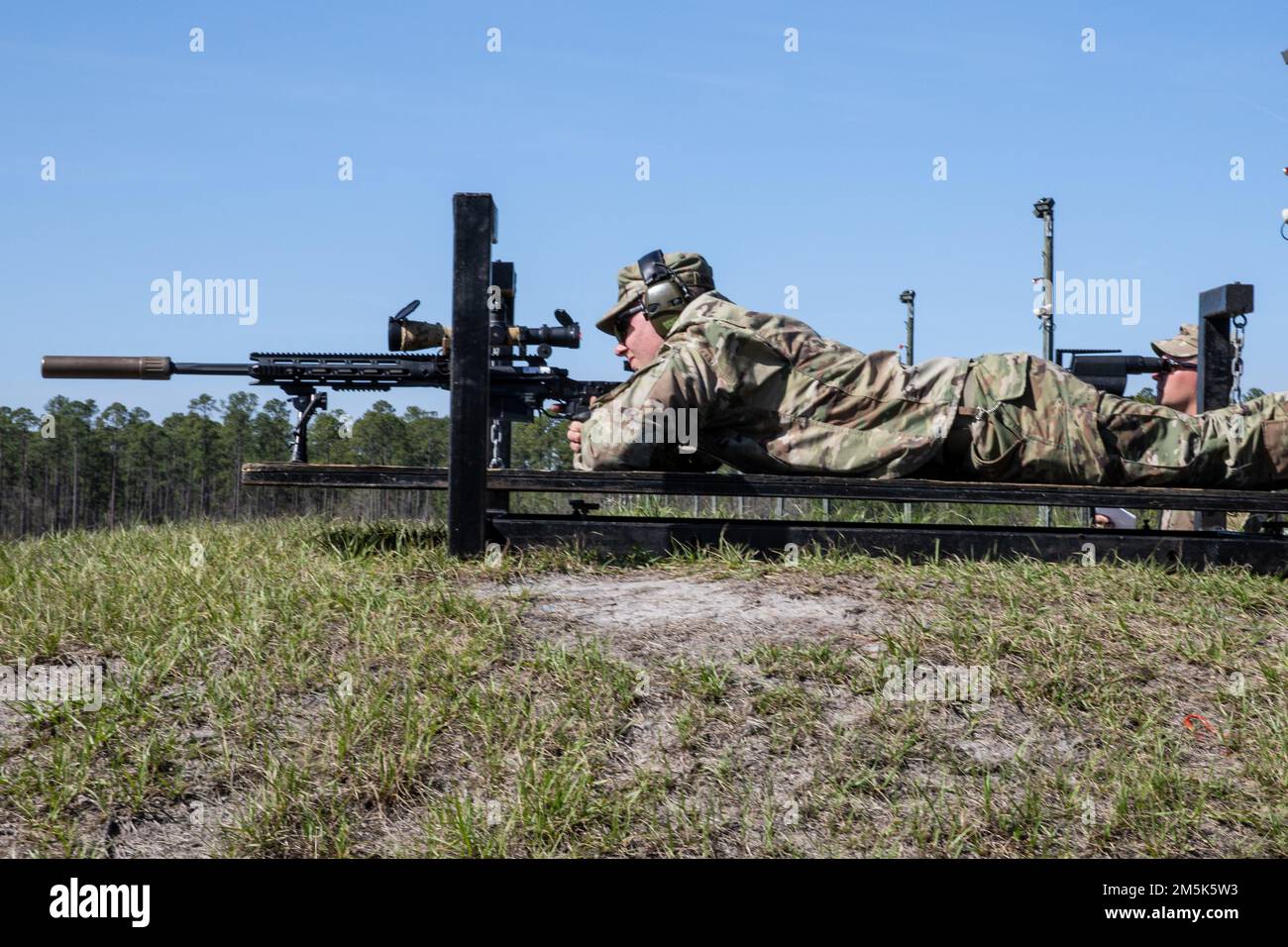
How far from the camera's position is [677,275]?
6582 millimetres

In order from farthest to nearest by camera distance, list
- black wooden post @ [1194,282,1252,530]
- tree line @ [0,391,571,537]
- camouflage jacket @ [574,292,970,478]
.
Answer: tree line @ [0,391,571,537]
black wooden post @ [1194,282,1252,530]
camouflage jacket @ [574,292,970,478]

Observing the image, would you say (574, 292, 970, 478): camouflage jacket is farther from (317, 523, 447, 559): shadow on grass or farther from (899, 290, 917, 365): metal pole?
(899, 290, 917, 365): metal pole

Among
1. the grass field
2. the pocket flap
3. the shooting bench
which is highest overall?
the pocket flap

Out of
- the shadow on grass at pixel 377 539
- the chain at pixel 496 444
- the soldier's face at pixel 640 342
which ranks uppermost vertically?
the soldier's face at pixel 640 342

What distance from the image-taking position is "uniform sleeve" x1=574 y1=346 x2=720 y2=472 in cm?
561

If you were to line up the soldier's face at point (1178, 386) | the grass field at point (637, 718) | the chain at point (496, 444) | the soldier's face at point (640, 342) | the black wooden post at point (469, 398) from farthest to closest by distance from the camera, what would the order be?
the soldier's face at point (1178, 386)
the soldier's face at point (640, 342)
the chain at point (496, 444)
the black wooden post at point (469, 398)
the grass field at point (637, 718)

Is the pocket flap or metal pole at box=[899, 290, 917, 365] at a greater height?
metal pole at box=[899, 290, 917, 365]

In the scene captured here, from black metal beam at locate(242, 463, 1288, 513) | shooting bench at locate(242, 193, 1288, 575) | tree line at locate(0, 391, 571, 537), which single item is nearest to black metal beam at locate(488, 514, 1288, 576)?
shooting bench at locate(242, 193, 1288, 575)

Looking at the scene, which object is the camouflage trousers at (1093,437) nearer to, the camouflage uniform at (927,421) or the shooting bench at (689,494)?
the camouflage uniform at (927,421)

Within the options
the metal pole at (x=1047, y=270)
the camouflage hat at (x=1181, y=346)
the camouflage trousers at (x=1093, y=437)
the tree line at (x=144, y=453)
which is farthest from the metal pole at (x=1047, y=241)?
the tree line at (x=144, y=453)

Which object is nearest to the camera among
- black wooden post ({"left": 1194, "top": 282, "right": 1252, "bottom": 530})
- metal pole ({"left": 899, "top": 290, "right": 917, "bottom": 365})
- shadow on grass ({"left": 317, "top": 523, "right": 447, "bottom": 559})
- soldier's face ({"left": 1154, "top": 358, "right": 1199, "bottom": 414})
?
shadow on grass ({"left": 317, "top": 523, "right": 447, "bottom": 559})

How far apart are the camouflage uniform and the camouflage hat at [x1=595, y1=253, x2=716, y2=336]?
1.58ft

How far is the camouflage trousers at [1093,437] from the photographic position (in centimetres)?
600

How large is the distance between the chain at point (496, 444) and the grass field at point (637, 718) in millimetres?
1118
